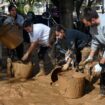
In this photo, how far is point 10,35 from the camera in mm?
7406

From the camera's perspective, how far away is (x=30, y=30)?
688 centimetres

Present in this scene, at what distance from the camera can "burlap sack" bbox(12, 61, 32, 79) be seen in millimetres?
7383

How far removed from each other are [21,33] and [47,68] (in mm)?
1241

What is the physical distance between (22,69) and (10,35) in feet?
2.46

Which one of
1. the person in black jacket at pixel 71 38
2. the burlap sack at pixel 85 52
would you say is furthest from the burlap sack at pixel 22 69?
the burlap sack at pixel 85 52

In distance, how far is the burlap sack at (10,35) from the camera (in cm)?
737

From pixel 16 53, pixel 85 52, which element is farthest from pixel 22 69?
pixel 85 52

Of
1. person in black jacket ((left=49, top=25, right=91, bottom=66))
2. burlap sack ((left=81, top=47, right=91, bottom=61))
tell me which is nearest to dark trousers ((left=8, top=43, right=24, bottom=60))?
person in black jacket ((left=49, top=25, right=91, bottom=66))

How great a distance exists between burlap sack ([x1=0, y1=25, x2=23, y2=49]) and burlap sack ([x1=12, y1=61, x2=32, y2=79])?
0.41 m

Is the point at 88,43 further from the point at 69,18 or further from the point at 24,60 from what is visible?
the point at 69,18

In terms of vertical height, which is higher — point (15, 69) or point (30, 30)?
point (30, 30)

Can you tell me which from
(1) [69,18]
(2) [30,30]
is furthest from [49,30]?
(1) [69,18]

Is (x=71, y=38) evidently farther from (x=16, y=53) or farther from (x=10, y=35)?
(x=16, y=53)

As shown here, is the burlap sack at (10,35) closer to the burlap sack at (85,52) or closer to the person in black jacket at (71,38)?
the person in black jacket at (71,38)
